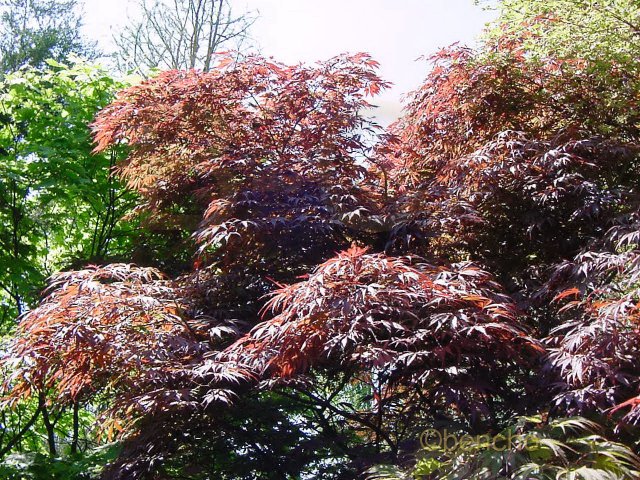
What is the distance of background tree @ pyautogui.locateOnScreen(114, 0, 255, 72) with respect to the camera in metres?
10.5

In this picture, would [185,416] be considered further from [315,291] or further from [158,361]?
[315,291]

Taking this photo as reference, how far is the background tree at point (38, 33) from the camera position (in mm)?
13430

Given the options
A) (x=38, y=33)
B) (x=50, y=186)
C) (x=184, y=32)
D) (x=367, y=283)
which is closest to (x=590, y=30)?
(x=367, y=283)

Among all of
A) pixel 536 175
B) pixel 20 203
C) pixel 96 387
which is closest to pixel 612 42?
pixel 536 175

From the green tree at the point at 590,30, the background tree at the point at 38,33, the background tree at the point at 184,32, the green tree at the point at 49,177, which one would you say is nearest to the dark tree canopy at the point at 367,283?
the green tree at the point at 590,30

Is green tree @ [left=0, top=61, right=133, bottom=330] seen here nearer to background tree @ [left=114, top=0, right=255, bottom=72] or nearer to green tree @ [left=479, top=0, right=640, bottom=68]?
green tree @ [left=479, top=0, right=640, bottom=68]

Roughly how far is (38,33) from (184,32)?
4.77 meters

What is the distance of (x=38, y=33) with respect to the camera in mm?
13773

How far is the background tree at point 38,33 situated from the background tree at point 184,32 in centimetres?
279

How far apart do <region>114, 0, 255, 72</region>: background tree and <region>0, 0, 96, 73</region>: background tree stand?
279 centimetres

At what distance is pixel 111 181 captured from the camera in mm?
5531

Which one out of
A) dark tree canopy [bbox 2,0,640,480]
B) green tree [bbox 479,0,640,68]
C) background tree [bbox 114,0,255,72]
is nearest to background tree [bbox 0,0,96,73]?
background tree [bbox 114,0,255,72]

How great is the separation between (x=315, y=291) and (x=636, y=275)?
1.36 m

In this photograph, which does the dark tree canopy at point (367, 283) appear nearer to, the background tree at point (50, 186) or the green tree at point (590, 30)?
the green tree at point (590, 30)
